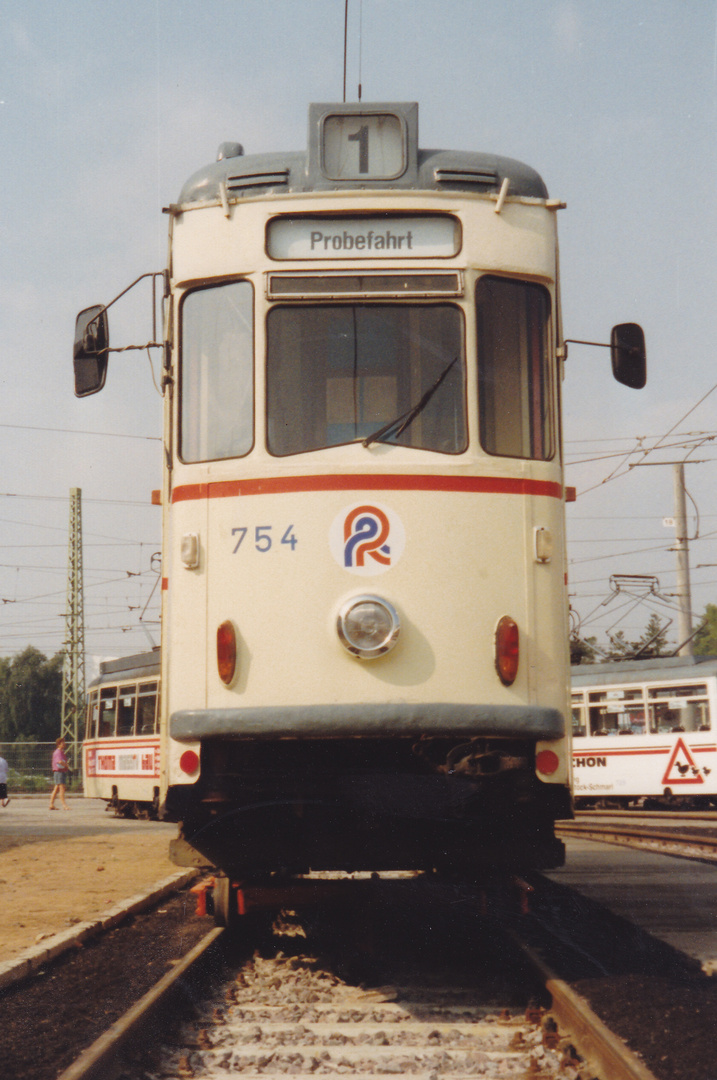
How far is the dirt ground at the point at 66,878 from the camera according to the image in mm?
8977

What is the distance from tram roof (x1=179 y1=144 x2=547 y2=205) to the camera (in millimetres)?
6188

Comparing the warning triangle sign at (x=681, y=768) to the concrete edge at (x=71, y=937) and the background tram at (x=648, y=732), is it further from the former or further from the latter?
the concrete edge at (x=71, y=937)

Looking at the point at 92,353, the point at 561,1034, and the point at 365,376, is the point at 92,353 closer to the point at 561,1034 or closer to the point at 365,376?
the point at 365,376

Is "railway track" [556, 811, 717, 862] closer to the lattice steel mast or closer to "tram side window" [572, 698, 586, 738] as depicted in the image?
"tram side window" [572, 698, 586, 738]

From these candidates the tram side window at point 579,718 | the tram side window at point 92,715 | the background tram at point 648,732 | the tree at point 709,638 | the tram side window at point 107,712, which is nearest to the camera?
the background tram at point 648,732

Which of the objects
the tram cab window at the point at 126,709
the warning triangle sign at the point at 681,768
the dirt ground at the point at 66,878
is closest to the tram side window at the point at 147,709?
the tram cab window at the point at 126,709

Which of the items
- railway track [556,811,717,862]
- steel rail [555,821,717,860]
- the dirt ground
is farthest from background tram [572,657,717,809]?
the dirt ground

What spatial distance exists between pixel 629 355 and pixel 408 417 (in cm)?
141

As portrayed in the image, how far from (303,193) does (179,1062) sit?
13.2 ft

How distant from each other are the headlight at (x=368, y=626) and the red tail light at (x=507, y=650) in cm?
49

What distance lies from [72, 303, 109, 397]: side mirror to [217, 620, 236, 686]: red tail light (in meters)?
1.55

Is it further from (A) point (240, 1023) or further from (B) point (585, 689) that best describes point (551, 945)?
(B) point (585, 689)

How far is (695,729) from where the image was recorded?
76.3 ft

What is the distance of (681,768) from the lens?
23688 mm
